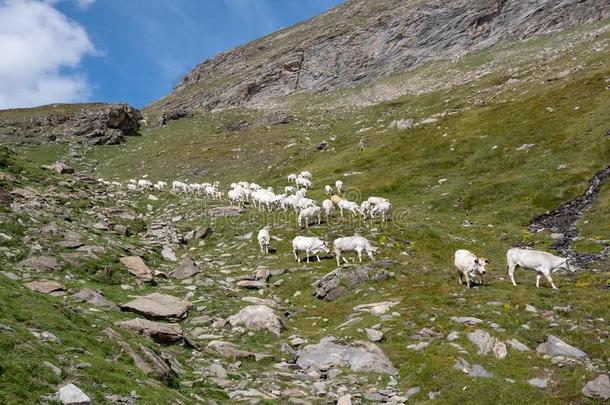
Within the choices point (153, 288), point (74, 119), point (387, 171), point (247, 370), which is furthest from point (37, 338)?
point (74, 119)

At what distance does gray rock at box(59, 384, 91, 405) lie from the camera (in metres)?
10.1

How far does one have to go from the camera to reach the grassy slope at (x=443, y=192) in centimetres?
1722

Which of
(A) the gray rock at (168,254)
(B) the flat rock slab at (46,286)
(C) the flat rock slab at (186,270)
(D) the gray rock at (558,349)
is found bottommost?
(D) the gray rock at (558,349)

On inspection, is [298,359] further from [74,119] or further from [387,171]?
[74,119]

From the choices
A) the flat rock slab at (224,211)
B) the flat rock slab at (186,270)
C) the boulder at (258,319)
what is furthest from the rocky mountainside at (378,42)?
the boulder at (258,319)

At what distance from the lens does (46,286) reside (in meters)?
19.6

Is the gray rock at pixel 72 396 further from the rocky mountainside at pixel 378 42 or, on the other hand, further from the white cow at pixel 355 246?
the rocky mountainside at pixel 378 42

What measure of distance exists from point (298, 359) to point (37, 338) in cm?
857

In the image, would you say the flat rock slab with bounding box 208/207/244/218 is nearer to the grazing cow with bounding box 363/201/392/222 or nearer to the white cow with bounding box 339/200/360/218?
the white cow with bounding box 339/200/360/218

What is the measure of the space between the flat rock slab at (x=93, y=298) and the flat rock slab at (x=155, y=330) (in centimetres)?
226

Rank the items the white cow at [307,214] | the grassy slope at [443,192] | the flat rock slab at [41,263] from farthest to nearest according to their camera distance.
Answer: the white cow at [307,214] < the flat rock slab at [41,263] < the grassy slope at [443,192]

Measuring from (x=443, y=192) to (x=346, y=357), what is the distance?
3212 cm

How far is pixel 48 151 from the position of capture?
86.1 meters

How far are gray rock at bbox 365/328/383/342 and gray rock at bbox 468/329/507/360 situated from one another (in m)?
3.16
